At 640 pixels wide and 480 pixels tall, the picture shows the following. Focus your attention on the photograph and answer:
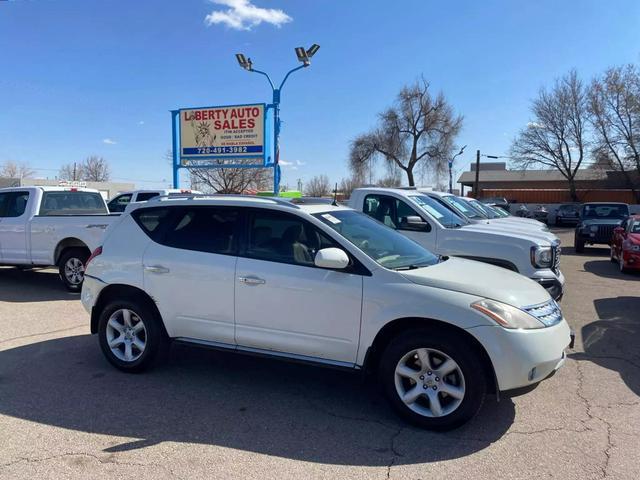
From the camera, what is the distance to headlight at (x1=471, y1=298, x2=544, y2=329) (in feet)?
12.0

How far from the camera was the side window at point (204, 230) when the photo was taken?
15.4ft

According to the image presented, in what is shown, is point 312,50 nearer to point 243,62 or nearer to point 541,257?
point 243,62

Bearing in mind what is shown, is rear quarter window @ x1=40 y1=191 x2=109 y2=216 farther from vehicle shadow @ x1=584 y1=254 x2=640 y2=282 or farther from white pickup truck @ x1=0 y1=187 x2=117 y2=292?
vehicle shadow @ x1=584 y1=254 x2=640 y2=282

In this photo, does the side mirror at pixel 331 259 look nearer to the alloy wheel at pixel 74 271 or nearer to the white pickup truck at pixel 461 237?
the white pickup truck at pixel 461 237

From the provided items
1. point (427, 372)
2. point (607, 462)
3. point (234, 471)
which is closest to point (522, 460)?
point (607, 462)

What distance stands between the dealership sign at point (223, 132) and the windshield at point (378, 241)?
1613 centimetres

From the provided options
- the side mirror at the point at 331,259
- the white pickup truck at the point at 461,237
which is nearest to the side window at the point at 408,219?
the white pickup truck at the point at 461,237

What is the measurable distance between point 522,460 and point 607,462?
0.55 m

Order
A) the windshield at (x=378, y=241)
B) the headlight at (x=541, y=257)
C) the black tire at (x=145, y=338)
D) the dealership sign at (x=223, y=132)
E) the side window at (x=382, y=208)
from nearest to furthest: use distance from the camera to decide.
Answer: the windshield at (x=378, y=241) < the black tire at (x=145, y=338) < the headlight at (x=541, y=257) < the side window at (x=382, y=208) < the dealership sign at (x=223, y=132)

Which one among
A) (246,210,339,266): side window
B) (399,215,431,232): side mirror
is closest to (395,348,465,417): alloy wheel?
(246,210,339,266): side window

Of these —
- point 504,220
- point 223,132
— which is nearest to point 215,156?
point 223,132

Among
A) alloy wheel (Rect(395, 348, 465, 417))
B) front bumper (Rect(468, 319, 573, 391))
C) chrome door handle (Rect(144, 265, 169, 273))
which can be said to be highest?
chrome door handle (Rect(144, 265, 169, 273))

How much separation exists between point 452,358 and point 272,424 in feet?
4.83

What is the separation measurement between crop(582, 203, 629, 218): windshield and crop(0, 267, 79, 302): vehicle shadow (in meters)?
17.6
